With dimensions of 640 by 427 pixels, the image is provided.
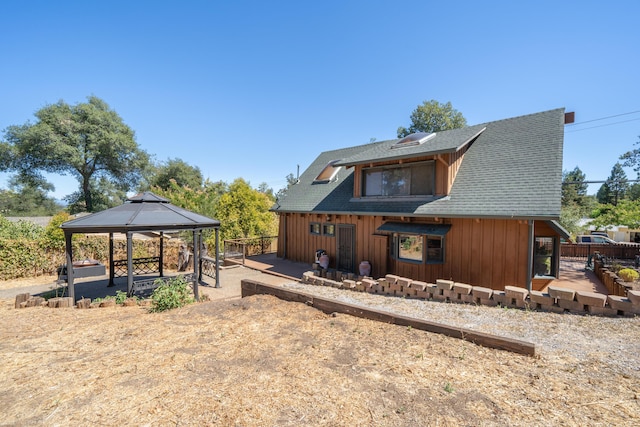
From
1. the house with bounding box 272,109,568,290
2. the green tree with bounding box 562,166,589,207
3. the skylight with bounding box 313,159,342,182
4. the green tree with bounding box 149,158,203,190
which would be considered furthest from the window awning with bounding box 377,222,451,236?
the green tree with bounding box 562,166,589,207

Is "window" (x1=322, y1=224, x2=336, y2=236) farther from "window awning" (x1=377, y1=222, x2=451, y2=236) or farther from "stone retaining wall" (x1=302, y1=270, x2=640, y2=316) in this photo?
"stone retaining wall" (x1=302, y1=270, x2=640, y2=316)

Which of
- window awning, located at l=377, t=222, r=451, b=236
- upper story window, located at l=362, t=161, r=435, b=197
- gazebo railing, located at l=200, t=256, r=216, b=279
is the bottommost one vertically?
gazebo railing, located at l=200, t=256, r=216, b=279

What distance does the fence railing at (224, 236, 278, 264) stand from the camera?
1546cm

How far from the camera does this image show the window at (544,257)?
8.77 meters

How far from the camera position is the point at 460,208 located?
864cm

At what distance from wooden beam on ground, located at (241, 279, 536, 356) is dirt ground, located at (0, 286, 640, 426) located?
13 cm

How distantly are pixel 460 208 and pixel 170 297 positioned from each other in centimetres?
853

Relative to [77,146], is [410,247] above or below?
below

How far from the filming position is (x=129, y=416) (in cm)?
254

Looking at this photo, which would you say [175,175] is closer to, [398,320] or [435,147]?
[435,147]

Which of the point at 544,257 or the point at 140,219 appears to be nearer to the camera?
the point at 140,219

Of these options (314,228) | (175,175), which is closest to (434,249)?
(314,228)

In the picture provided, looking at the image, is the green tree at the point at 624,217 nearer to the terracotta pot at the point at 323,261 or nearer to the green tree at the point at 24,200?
the terracotta pot at the point at 323,261

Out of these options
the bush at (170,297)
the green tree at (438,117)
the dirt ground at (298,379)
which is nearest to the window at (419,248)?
the dirt ground at (298,379)
